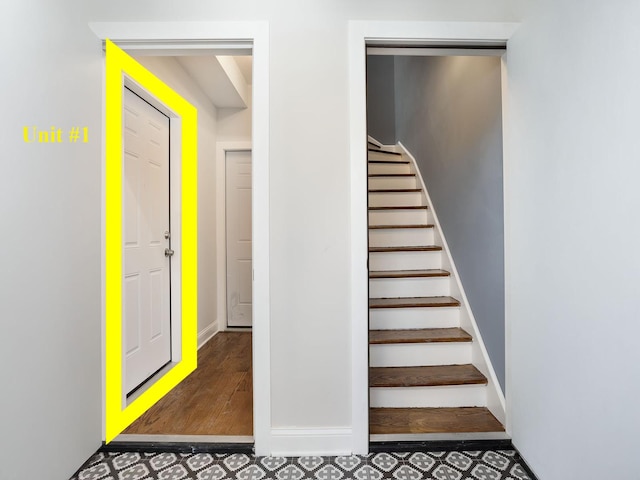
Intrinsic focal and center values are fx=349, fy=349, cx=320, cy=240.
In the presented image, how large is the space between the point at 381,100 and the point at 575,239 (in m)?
3.73

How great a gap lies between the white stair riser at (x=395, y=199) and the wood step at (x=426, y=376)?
61.4 inches

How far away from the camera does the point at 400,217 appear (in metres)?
3.03

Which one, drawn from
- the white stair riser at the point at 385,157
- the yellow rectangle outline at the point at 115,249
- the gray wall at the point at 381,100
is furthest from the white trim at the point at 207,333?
the gray wall at the point at 381,100

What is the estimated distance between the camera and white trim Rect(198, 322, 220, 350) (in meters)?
3.10

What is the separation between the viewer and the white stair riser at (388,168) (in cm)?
353

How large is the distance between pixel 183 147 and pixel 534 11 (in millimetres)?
2315

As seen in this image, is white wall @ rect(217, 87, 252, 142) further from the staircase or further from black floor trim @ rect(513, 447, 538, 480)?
black floor trim @ rect(513, 447, 538, 480)

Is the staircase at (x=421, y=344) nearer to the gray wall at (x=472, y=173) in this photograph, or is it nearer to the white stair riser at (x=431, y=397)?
the white stair riser at (x=431, y=397)

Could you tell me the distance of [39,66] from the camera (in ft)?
4.23

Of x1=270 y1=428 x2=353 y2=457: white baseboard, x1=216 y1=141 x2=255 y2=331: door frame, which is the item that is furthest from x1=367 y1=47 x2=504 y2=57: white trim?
x1=216 y1=141 x2=255 y2=331: door frame

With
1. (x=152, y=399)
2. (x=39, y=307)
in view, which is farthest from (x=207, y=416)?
(x=39, y=307)

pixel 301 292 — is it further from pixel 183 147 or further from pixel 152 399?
pixel 183 147

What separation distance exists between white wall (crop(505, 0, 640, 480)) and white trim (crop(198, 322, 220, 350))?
2.44 metres

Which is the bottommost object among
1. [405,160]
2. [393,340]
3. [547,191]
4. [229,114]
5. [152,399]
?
[152,399]
